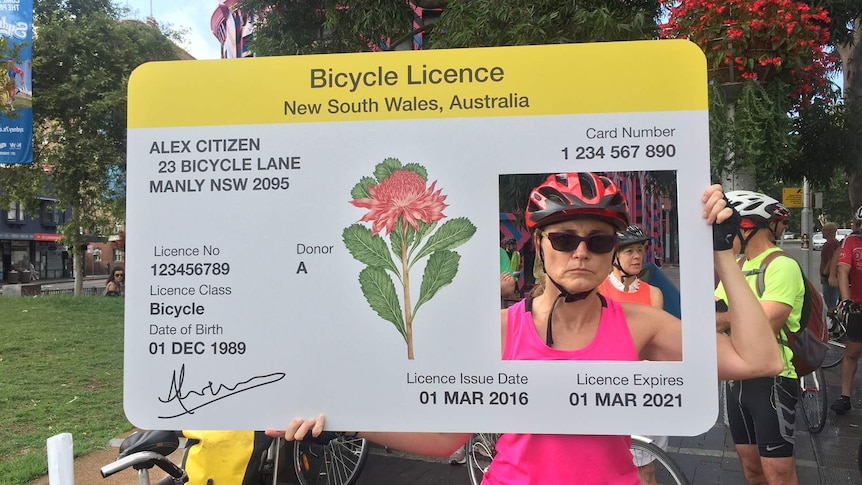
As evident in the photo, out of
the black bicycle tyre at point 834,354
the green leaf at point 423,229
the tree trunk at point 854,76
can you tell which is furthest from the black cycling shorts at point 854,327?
the green leaf at point 423,229

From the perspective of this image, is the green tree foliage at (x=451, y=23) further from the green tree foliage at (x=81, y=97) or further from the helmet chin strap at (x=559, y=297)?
the green tree foliage at (x=81, y=97)

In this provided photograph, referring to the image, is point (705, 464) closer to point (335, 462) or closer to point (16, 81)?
point (335, 462)

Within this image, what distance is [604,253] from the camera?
5.26 feet

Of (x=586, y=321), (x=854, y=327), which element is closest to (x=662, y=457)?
(x=586, y=321)

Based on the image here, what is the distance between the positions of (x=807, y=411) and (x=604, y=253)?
491 cm

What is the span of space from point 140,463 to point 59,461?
46 cm

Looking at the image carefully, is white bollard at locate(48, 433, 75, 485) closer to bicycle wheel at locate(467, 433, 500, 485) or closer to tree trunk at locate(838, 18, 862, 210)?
bicycle wheel at locate(467, 433, 500, 485)

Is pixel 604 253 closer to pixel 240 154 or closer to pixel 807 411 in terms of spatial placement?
pixel 240 154

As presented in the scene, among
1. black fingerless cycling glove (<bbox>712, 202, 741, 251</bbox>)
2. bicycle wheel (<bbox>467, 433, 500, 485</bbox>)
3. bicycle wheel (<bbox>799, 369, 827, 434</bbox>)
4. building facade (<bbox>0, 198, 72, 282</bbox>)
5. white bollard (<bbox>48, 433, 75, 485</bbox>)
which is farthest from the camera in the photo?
building facade (<bbox>0, 198, 72, 282</bbox>)

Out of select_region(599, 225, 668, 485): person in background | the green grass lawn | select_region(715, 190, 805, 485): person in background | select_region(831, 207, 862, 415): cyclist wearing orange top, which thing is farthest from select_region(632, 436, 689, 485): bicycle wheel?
the green grass lawn

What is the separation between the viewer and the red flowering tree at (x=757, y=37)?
142 inches

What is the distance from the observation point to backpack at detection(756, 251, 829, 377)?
3243 millimetres

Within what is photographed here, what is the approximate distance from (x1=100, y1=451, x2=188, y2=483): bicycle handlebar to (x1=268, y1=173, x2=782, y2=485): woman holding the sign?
99 cm
